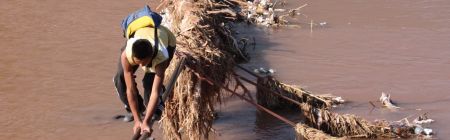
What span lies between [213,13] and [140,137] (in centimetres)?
218

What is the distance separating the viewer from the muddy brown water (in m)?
5.90

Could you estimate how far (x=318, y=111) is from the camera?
5.44 metres

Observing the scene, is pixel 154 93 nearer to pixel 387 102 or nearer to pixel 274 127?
pixel 274 127

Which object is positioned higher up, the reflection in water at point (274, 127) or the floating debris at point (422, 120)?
the floating debris at point (422, 120)

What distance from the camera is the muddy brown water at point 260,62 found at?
5.90 m

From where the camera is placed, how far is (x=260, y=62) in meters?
7.67

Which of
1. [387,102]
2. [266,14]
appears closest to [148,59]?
[387,102]

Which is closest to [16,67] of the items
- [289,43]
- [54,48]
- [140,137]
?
[54,48]

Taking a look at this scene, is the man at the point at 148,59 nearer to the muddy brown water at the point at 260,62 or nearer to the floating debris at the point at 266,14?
the muddy brown water at the point at 260,62

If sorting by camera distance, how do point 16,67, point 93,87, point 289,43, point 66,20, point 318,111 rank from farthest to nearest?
1. point 66,20
2. point 289,43
3. point 16,67
4. point 93,87
5. point 318,111

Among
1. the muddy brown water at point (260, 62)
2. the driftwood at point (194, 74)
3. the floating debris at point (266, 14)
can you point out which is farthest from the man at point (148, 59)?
the floating debris at point (266, 14)

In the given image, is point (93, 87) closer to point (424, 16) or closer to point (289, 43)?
point (289, 43)

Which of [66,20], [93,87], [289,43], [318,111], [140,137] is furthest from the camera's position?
[66,20]

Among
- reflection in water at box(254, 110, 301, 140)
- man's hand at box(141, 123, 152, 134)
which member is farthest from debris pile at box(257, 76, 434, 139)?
man's hand at box(141, 123, 152, 134)
